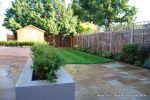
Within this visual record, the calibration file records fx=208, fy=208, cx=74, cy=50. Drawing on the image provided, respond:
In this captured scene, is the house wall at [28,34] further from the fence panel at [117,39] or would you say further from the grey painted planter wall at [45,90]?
the grey painted planter wall at [45,90]

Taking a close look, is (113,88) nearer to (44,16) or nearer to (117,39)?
(117,39)

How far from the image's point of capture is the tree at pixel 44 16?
28.2m

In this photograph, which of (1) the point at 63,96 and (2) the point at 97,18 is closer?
(1) the point at 63,96

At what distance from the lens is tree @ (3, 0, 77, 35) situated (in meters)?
28.2

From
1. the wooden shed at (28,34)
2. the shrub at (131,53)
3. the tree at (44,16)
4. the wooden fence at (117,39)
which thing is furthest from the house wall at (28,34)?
the shrub at (131,53)

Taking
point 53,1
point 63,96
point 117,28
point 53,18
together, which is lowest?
point 63,96

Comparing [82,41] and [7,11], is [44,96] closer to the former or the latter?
[82,41]

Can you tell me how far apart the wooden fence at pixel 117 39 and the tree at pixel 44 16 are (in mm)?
7515

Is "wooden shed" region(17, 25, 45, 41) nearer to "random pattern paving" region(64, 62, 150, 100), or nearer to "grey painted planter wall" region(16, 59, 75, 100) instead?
"random pattern paving" region(64, 62, 150, 100)

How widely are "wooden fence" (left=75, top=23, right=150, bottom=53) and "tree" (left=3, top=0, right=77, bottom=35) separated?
7515 millimetres

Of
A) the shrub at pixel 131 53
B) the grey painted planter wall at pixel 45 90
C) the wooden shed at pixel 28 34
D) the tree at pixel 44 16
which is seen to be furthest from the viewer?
the tree at pixel 44 16

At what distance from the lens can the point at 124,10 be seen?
30250 mm

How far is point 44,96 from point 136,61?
8.30 m

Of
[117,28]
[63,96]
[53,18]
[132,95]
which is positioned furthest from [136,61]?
[53,18]
